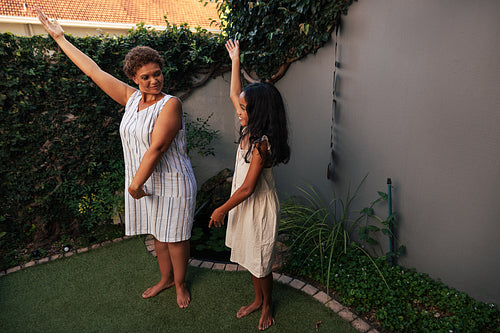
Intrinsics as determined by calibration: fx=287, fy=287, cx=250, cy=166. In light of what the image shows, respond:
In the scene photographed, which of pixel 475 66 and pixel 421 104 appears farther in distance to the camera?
pixel 421 104


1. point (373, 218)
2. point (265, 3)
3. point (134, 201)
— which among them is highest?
point (265, 3)

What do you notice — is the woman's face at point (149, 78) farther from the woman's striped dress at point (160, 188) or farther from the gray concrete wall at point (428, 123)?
the gray concrete wall at point (428, 123)

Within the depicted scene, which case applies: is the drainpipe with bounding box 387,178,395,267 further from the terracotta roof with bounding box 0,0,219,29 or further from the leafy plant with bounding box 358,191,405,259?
the terracotta roof with bounding box 0,0,219,29

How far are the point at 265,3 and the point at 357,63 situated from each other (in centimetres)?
133

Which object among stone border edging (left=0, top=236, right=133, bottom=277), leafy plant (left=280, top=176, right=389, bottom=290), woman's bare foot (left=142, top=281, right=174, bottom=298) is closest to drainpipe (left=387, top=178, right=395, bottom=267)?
leafy plant (left=280, top=176, right=389, bottom=290)

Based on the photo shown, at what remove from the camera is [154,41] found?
12.3 ft

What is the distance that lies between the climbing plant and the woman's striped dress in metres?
1.84

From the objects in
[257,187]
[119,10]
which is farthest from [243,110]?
[119,10]

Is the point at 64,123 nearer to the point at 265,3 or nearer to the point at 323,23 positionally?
the point at 265,3

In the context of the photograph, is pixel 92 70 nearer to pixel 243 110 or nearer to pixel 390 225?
pixel 243 110

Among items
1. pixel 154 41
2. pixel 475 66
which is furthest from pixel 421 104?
pixel 154 41

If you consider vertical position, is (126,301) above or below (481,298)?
below

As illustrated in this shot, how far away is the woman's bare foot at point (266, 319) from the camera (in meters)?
2.10

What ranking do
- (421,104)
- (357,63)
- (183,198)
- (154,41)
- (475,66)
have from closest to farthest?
(475,66) → (183,198) → (421,104) → (357,63) → (154,41)
